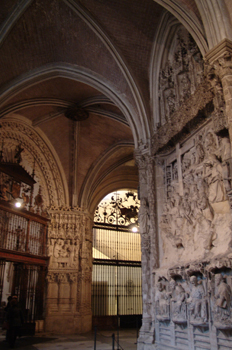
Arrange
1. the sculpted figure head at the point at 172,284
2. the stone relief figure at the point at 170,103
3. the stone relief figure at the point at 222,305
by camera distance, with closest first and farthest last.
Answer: the stone relief figure at the point at 222,305 < the sculpted figure head at the point at 172,284 < the stone relief figure at the point at 170,103

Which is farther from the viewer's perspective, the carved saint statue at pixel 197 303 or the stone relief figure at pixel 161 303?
the stone relief figure at pixel 161 303

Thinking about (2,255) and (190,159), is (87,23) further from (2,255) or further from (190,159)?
(2,255)

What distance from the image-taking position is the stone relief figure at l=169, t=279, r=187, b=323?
6215 millimetres

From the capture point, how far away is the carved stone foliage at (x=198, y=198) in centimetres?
Result: 570

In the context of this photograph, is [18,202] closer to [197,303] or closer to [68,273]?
[68,273]

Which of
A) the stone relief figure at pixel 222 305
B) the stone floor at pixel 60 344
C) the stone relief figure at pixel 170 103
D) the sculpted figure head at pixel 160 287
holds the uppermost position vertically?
the stone relief figure at pixel 170 103

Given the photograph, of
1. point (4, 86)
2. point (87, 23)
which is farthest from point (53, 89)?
point (87, 23)

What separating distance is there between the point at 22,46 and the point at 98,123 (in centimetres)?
434

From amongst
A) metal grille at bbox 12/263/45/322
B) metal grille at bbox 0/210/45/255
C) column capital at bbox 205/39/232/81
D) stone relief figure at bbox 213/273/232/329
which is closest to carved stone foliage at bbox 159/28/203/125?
column capital at bbox 205/39/232/81

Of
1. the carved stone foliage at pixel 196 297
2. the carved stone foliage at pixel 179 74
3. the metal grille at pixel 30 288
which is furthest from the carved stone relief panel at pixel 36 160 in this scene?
the carved stone foliage at pixel 196 297

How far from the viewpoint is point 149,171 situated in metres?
8.23

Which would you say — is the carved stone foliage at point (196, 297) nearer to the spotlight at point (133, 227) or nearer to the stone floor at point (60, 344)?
the stone floor at point (60, 344)

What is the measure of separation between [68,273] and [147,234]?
5.88 metres

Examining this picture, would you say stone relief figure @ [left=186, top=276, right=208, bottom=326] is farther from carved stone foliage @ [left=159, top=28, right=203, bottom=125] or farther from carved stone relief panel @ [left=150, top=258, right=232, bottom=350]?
carved stone foliage @ [left=159, top=28, right=203, bottom=125]
